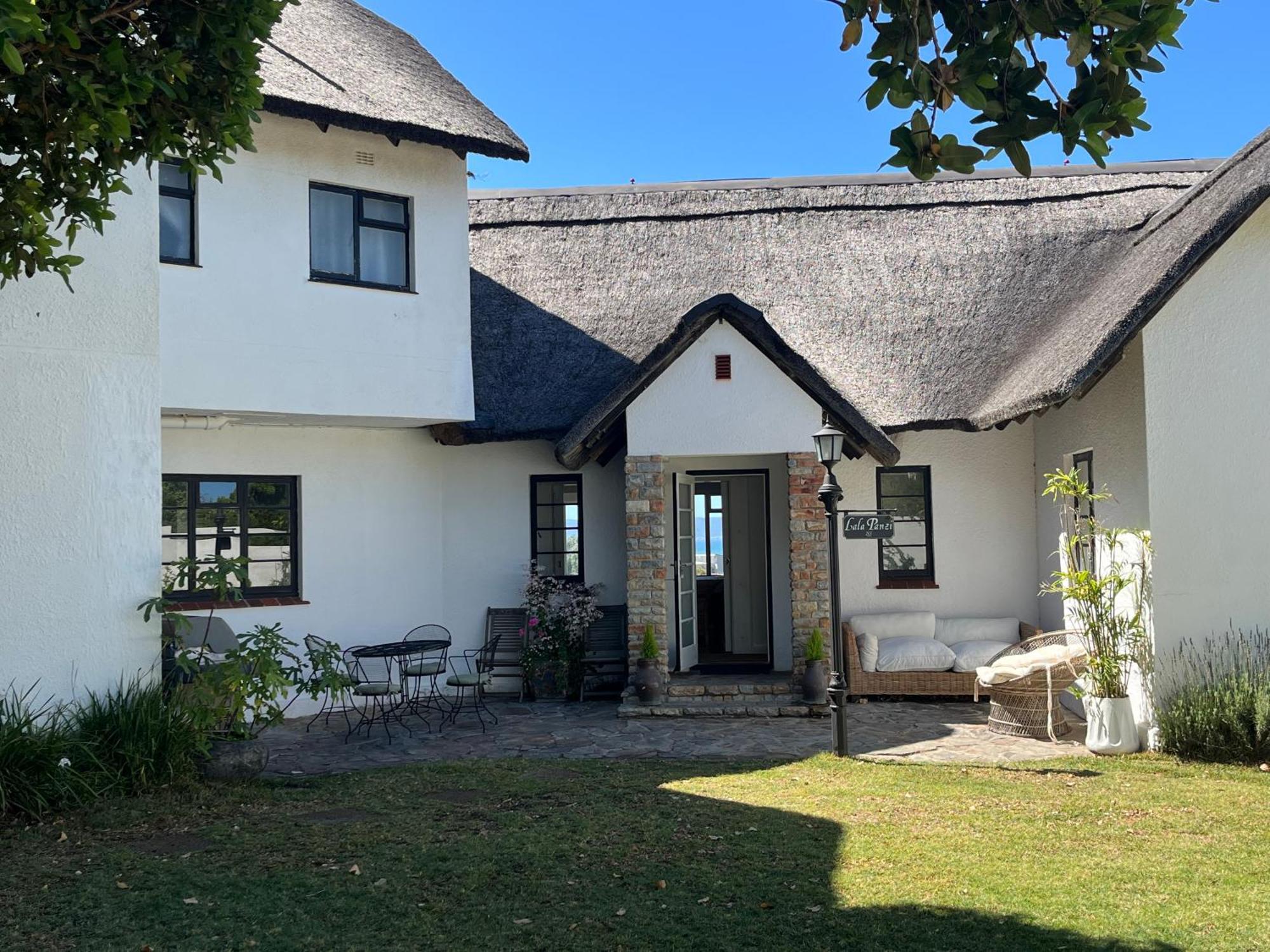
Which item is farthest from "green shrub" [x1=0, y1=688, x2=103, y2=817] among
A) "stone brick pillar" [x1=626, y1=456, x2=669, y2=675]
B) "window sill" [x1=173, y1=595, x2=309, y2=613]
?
"stone brick pillar" [x1=626, y1=456, x2=669, y2=675]

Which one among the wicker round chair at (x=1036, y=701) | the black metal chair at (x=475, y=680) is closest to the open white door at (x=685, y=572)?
the black metal chair at (x=475, y=680)

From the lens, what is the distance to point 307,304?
11.1 meters

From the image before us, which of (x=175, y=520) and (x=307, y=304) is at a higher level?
(x=307, y=304)

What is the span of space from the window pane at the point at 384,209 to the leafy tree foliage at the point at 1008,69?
8.54m

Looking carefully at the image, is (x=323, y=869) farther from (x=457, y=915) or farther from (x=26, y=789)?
(x=26, y=789)

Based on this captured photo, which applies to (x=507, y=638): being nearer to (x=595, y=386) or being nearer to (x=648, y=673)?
(x=648, y=673)

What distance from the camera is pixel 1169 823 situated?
281 inches

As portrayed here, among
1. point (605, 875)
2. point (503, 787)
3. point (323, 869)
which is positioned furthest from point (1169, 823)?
point (323, 869)

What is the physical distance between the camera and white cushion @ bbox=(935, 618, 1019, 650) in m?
12.6

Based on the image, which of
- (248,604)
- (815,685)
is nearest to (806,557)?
(815,685)

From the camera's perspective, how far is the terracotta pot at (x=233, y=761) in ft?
26.2

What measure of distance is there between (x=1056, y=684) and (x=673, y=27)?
8.65 meters

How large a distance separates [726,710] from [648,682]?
0.84 metres

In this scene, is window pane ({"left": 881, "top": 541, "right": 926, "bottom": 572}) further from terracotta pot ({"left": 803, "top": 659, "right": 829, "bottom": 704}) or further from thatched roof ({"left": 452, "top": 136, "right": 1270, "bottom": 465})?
terracotta pot ({"left": 803, "top": 659, "right": 829, "bottom": 704})
